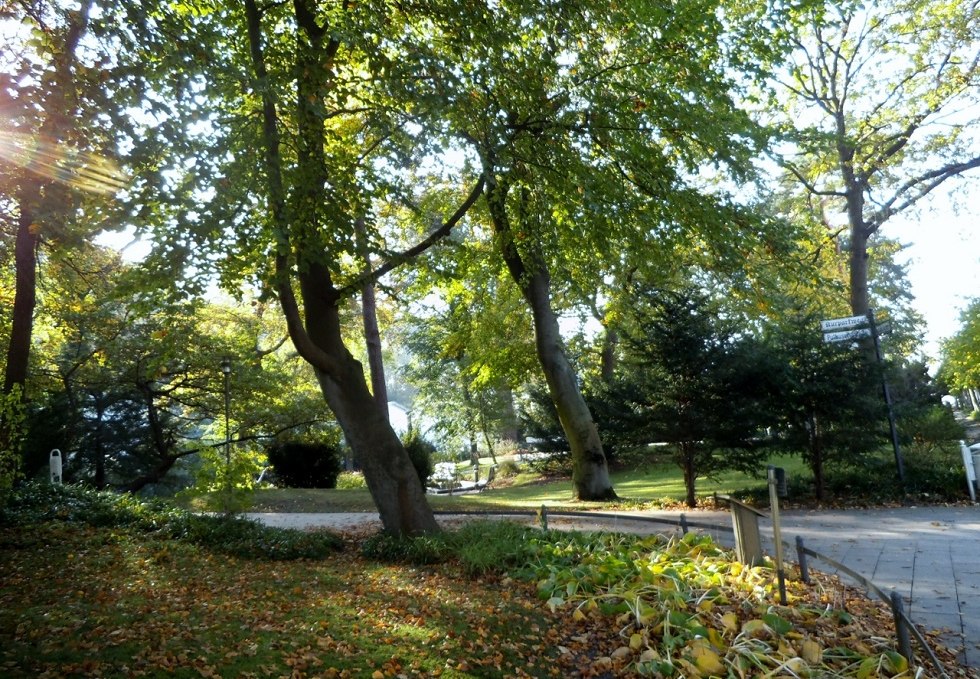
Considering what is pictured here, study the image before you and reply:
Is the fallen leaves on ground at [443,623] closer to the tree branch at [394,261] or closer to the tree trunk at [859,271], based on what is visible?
the tree branch at [394,261]

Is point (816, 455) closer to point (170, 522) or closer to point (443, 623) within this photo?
point (443, 623)

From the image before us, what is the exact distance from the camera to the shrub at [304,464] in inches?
975

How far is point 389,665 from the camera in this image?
18.5 ft

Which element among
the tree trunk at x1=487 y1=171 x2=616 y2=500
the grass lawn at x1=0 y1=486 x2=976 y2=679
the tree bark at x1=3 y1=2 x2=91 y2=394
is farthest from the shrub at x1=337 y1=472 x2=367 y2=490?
the grass lawn at x1=0 y1=486 x2=976 y2=679

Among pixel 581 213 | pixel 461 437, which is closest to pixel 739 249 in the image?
pixel 581 213

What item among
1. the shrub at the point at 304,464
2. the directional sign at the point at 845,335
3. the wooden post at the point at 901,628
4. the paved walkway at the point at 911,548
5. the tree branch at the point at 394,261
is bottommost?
the paved walkway at the point at 911,548

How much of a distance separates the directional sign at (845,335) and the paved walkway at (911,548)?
318 cm

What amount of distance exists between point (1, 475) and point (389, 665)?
7.62 meters

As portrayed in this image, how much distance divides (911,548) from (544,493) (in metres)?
16.1

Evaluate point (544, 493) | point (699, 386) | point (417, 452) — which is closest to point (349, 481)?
point (417, 452)

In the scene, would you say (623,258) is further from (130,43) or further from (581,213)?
(130,43)

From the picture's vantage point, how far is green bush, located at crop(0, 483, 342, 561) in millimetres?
10906

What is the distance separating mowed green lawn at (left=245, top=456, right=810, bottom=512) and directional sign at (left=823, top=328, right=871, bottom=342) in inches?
111

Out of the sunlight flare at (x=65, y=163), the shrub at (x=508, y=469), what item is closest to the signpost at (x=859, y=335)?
the sunlight flare at (x=65, y=163)
